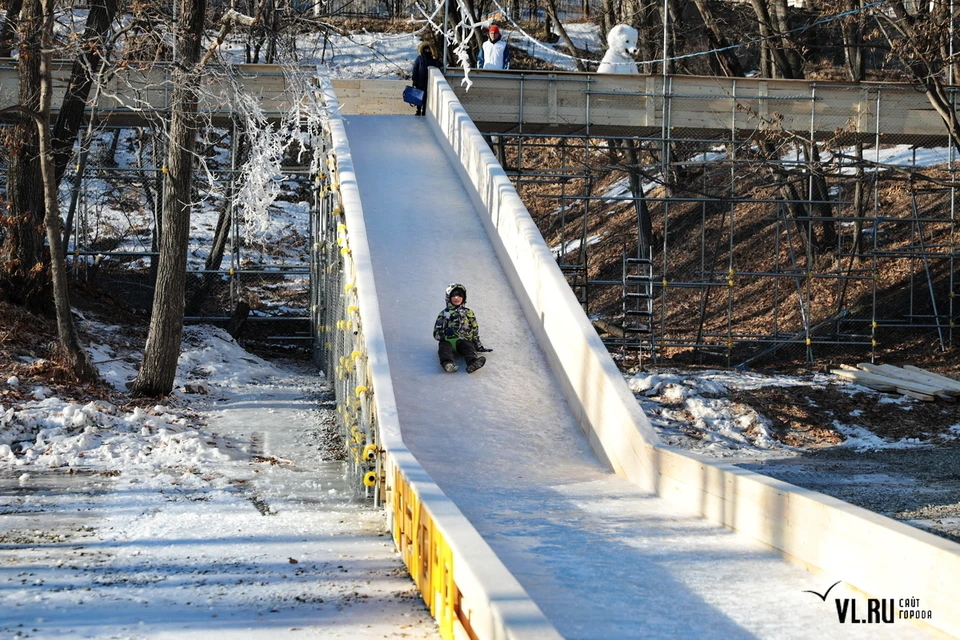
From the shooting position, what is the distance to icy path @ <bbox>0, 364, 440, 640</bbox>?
561cm

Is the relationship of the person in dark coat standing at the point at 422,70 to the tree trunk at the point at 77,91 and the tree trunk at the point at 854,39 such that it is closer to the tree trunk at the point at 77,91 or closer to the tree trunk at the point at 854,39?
the tree trunk at the point at 77,91

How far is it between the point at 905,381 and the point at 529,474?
9006mm

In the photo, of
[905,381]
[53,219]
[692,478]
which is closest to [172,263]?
[53,219]

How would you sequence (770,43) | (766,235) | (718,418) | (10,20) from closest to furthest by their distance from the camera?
(10,20) → (718,418) → (770,43) → (766,235)

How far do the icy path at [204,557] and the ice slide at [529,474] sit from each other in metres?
0.74

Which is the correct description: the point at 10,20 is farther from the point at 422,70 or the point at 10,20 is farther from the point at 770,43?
the point at 770,43

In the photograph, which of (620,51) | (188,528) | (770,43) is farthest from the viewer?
(770,43)

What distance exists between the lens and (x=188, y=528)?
755cm

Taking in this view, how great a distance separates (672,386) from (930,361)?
6.78 meters

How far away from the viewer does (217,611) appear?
5762mm

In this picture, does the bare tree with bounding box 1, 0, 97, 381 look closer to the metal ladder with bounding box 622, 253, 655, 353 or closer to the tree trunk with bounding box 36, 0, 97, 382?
the tree trunk with bounding box 36, 0, 97, 382

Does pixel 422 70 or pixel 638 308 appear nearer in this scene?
pixel 422 70

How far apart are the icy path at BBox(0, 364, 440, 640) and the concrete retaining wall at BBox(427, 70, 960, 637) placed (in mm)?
1973

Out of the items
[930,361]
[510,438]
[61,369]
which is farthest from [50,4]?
[930,361]
